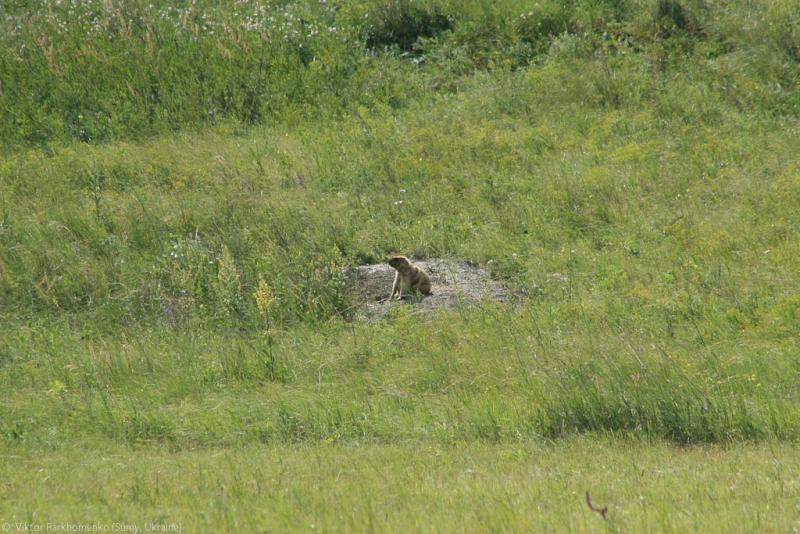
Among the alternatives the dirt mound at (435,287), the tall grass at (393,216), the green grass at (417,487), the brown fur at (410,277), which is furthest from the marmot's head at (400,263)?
the green grass at (417,487)

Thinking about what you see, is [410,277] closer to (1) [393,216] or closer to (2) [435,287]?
(2) [435,287]

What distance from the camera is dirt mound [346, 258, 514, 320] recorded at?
11.6 meters

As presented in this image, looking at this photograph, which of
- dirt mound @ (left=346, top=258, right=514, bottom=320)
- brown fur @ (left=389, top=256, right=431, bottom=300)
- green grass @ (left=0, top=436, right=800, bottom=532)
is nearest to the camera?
green grass @ (left=0, top=436, right=800, bottom=532)

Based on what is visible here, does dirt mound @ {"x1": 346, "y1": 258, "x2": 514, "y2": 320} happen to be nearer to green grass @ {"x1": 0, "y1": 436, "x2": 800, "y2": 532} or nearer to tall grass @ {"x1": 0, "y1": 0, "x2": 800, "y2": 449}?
tall grass @ {"x1": 0, "y1": 0, "x2": 800, "y2": 449}

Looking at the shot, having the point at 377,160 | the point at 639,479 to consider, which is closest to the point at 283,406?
the point at 639,479

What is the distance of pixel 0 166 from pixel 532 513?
40.8 feet

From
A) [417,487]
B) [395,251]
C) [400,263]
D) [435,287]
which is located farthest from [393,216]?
[417,487]

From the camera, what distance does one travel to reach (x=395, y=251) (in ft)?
43.6

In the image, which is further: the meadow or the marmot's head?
the marmot's head

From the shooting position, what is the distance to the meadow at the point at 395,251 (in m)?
7.16

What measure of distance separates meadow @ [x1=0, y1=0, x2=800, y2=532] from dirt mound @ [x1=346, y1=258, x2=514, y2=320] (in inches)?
9.7

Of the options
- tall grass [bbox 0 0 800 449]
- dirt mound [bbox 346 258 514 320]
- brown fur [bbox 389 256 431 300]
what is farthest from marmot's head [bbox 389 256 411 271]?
tall grass [bbox 0 0 800 449]

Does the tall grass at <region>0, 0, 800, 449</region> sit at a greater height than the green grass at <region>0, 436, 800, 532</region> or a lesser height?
Answer: lesser

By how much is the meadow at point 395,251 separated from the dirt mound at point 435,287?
9.7 inches
